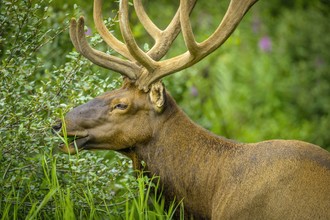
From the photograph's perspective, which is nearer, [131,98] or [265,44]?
[131,98]

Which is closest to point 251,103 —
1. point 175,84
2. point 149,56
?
point 175,84

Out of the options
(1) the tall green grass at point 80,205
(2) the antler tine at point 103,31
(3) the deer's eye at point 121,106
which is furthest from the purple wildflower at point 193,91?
(3) the deer's eye at point 121,106

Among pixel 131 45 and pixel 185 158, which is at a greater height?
pixel 131 45

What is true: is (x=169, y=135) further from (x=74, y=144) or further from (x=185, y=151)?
(x=74, y=144)

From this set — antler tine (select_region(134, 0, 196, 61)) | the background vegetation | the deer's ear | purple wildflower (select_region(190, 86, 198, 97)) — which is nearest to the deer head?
the deer's ear

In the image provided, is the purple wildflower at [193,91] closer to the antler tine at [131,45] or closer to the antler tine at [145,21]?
the antler tine at [145,21]

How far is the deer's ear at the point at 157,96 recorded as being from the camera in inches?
212

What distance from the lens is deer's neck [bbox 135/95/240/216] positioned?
5340 millimetres

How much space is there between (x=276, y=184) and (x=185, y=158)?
0.66 meters

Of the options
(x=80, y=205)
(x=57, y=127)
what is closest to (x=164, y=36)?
(x=57, y=127)

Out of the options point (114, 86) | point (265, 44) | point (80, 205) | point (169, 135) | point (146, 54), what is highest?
point (146, 54)

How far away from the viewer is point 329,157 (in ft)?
16.7

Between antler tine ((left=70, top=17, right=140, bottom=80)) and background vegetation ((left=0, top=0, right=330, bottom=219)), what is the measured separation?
0.32 meters

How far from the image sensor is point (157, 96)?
5414mm
